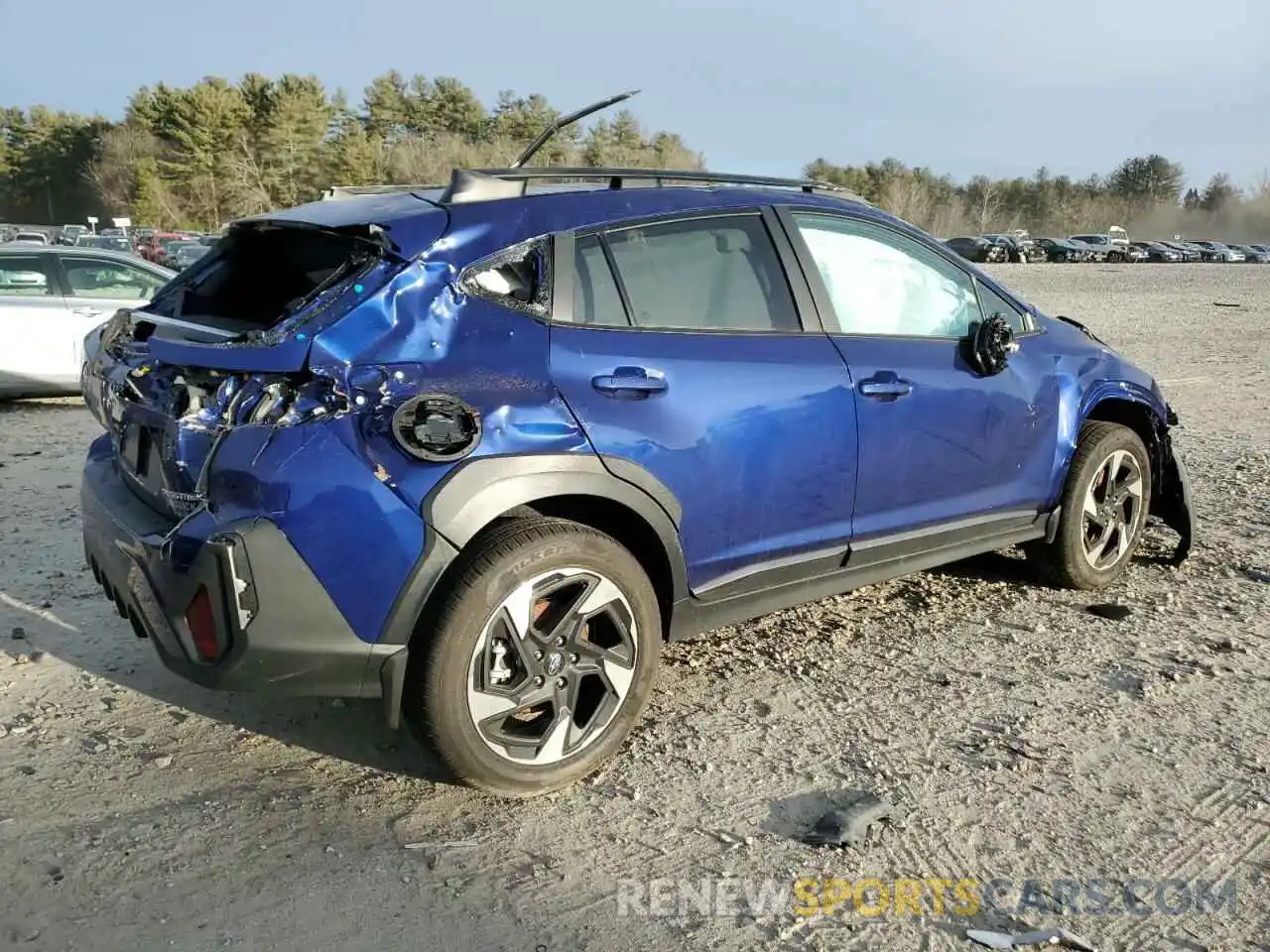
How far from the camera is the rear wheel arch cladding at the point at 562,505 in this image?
269cm

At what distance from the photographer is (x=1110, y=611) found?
4445 millimetres

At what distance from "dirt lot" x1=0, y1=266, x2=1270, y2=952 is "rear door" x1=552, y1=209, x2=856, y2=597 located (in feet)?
2.00

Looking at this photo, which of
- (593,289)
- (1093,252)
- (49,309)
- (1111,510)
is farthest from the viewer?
(1093,252)

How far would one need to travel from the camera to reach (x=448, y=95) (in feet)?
275

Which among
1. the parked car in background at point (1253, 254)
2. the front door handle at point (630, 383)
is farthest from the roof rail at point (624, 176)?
the parked car in background at point (1253, 254)

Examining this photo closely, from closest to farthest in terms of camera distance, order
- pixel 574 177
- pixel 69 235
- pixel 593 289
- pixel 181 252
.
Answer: pixel 593 289
pixel 574 177
pixel 181 252
pixel 69 235

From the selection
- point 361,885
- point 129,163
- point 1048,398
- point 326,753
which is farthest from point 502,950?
point 129,163

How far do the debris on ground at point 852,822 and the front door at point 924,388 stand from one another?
41.8 inches

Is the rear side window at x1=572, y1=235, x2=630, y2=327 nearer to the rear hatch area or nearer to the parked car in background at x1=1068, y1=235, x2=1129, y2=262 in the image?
the rear hatch area

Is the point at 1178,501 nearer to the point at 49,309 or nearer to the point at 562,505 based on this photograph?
the point at 562,505

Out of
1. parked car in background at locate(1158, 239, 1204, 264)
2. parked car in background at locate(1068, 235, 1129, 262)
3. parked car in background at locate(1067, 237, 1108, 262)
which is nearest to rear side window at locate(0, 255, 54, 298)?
parked car in background at locate(1067, 237, 1108, 262)

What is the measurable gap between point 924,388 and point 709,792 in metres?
1.69

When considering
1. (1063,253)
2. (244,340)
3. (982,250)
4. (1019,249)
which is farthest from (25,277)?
(1063,253)

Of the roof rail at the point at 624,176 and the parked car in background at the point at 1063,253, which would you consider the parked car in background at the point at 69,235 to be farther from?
the parked car in background at the point at 1063,253
